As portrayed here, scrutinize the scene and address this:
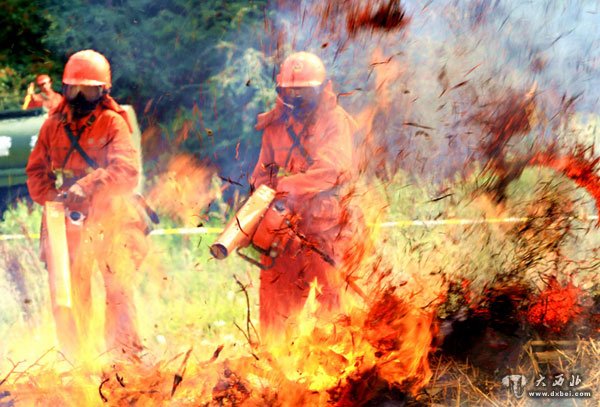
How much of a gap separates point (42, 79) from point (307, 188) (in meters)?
1.90

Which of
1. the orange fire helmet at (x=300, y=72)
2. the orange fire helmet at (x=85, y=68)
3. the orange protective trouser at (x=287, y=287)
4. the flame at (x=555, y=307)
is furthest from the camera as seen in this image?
the flame at (x=555, y=307)

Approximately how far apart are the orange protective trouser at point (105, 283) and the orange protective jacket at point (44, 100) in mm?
781

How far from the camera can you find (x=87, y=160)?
612 centimetres

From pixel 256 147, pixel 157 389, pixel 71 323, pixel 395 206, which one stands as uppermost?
pixel 256 147

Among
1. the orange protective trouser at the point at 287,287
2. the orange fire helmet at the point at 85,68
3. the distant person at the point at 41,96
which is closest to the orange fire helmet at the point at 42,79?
the distant person at the point at 41,96

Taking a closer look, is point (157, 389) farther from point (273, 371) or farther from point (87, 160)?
point (87, 160)

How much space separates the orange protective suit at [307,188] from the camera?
635cm

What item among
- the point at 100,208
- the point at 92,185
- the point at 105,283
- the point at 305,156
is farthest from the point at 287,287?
the point at 92,185

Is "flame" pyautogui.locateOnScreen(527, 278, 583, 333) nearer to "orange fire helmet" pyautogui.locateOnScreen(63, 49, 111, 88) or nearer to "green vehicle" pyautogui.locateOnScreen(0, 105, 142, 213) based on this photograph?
"orange fire helmet" pyautogui.locateOnScreen(63, 49, 111, 88)

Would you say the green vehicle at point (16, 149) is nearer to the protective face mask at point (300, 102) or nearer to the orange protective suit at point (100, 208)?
the orange protective suit at point (100, 208)

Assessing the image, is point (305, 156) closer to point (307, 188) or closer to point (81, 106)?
point (307, 188)

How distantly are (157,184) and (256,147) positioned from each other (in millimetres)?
720

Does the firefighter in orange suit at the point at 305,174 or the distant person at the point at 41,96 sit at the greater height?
the distant person at the point at 41,96

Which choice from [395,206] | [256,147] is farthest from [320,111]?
[395,206]
